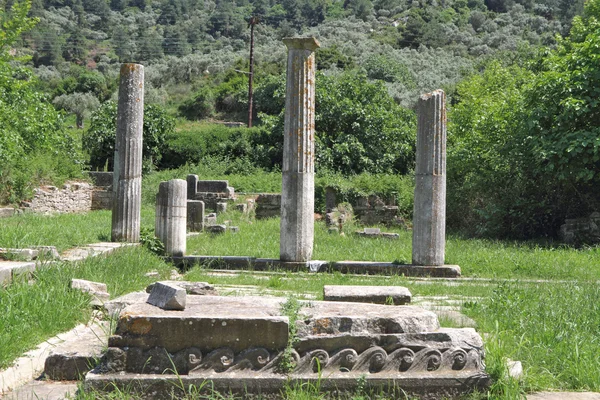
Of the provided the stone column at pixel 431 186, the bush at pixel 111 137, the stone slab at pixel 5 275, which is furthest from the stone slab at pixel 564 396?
the bush at pixel 111 137

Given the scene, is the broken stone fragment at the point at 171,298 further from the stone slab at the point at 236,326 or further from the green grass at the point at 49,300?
the green grass at the point at 49,300

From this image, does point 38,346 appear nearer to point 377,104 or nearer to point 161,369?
point 161,369

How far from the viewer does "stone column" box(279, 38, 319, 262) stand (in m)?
11.0

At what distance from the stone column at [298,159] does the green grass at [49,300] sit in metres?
2.90

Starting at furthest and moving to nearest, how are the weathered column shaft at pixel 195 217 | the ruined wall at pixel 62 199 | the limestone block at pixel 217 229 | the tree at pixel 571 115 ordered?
the ruined wall at pixel 62 199 → the weathered column shaft at pixel 195 217 → the limestone block at pixel 217 229 → the tree at pixel 571 115

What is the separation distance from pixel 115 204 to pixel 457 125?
1511cm

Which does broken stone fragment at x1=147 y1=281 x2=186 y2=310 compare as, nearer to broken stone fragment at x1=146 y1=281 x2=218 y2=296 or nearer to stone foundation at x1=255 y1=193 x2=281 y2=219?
broken stone fragment at x1=146 y1=281 x2=218 y2=296

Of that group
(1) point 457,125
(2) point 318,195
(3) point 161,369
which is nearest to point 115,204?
(3) point 161,369

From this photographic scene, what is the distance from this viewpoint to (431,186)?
10977 millimetres

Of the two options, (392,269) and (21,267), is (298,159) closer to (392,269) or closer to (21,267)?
(392,269)

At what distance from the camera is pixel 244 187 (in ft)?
75.3

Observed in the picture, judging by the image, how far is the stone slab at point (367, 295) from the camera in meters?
5.95

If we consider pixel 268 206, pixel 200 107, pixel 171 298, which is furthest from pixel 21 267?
pixel 200 107

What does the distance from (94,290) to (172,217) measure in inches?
188
